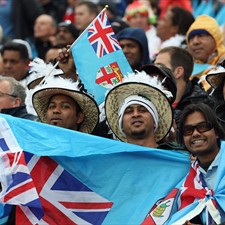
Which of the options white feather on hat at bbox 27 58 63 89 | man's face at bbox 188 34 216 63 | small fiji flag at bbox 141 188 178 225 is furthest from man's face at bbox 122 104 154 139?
man's face at bbox 188 34 216 63

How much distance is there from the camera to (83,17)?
1544 cm

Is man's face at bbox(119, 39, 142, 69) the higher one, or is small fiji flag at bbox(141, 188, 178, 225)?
man's face at bbox(119, 39, 142, 69)

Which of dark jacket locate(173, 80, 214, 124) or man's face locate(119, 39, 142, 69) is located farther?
man's face locate(119, 39, 142, 69)

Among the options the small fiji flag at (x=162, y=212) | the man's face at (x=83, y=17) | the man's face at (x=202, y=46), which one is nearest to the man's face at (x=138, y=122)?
the small fiji flag at (x=162, y=212)

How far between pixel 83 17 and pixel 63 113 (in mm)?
4390

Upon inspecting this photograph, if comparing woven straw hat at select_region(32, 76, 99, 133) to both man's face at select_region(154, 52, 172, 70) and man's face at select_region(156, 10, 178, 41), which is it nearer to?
man's face at select_region(154, 52, 172, 70)

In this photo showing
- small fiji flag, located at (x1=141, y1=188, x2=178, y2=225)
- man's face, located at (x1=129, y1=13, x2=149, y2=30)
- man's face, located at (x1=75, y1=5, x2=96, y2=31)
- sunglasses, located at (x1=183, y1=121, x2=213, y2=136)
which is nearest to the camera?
small fiji flag, located at (x1=141, y1=188, x2=178, y2=225)

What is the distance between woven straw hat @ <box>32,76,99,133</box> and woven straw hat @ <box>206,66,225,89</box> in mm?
1086

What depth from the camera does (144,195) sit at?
10250 millimetres

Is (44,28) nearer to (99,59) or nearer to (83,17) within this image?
(83,17)

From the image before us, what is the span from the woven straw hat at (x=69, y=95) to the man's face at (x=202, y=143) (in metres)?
1.50

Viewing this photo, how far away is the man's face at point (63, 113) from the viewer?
11.2 meters

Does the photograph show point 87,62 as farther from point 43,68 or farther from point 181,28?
point 181,28

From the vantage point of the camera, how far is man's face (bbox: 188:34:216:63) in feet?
43.0
